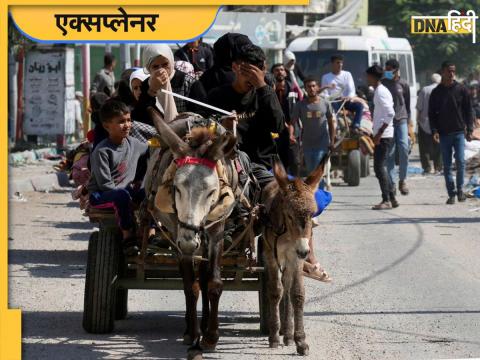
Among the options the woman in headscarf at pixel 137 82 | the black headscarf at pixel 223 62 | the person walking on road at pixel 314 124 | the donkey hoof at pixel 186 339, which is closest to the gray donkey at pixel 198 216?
the donkey hoof at pixel 186 339

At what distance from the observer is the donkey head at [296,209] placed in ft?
25.7

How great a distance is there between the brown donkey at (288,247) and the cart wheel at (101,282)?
1.10 meters

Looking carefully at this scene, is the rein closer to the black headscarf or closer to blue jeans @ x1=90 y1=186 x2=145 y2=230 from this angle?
blue jeans @ x1=90 y1=186 x2=145 y2=230

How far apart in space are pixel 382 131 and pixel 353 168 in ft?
15.0

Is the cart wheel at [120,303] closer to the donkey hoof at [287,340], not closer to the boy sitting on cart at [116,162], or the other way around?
the boy sitting on cart at [116,162]

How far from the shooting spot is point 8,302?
10102 millimetres

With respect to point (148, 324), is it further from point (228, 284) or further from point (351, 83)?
point (351, 83)

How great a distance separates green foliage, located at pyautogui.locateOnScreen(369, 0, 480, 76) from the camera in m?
A: 50.2

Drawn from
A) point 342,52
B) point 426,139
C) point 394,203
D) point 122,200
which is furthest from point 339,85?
point 122,200

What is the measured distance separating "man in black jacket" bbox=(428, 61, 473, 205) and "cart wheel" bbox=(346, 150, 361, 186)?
10.3ft

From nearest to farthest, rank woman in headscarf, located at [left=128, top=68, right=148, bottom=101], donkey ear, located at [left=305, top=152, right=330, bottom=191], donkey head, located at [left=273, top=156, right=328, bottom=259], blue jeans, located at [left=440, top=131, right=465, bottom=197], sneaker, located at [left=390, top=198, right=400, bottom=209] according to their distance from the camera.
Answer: donkey head, located at [left=273, top=156, right=328, bottom=259] → donkey ear, located at [left=305, top=152, right=330, bottom=191] → woman in headscarf, located at [left=128, top=68, right=148, bottom=101] → sneaker, located at [left=390, top=198, right=400, bottom=209] → blue jeans, located at [left=440, top=131, right=465, bottom=197]

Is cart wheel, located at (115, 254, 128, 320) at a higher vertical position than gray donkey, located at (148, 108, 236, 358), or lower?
lower

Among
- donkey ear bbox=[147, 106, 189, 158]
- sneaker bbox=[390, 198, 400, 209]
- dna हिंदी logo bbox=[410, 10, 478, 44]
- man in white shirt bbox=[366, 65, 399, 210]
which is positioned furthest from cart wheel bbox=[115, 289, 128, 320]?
dna हिंदी logo bbox=[410, 10, 478, 44]

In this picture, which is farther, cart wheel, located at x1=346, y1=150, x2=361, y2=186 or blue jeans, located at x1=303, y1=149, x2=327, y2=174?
cart wheel, located at x1=346, y1=150, x2=361, y2=186
